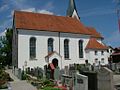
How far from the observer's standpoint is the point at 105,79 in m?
15.2

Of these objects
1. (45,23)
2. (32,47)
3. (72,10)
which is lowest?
(32,47)

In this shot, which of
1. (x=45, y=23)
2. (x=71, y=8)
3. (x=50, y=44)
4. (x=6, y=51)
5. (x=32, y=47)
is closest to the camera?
(x=32, y=47)

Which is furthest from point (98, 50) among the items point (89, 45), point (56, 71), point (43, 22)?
point (56, 71)

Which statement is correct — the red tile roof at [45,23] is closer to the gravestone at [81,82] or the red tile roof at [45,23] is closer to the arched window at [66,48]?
the arched window at [66,48]

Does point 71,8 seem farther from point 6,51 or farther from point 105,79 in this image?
point 105,79

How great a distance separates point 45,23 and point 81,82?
107 ft

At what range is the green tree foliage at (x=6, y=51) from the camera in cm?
6182

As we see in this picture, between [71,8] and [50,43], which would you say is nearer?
[50,43]

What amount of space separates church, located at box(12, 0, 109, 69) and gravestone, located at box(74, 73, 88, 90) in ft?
86.6

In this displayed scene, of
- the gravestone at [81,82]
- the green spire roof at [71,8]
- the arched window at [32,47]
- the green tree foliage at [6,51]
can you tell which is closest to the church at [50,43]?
the arched window at [32,47]

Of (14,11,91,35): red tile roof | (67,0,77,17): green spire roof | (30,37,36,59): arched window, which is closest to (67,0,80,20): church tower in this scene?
(67,0,77,17): green spire roof

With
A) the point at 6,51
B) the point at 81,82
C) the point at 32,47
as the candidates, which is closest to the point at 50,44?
the point at 32,47

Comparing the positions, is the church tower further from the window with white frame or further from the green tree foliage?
the window with white frame

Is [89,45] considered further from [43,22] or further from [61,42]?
[43,22]
